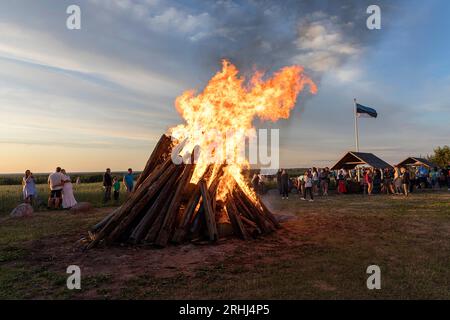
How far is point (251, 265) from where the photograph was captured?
743cm

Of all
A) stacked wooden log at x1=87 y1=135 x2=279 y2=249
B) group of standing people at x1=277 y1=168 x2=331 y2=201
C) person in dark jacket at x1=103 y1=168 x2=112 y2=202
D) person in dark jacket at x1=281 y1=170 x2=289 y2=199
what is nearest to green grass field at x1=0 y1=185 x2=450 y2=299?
stacked wooden log at x1=87 y1=135 x2=279 y2=249

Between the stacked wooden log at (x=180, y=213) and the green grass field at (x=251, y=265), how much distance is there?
430 mm

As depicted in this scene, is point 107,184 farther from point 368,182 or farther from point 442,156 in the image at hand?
point 442,156

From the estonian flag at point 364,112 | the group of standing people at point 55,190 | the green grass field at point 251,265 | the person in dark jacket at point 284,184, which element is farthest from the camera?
the estonian flag at point 364,112

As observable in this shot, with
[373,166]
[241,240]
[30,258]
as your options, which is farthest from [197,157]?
[373,166]

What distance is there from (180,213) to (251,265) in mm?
3702

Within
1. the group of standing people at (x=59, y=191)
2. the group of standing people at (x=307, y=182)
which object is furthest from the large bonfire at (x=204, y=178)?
the group of standing people at (x=307, y=182)

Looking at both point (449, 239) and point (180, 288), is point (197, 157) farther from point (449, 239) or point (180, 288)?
point (449, 239)

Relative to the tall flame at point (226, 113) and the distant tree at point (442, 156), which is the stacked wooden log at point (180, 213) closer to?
the tall flame at point (226, 113)

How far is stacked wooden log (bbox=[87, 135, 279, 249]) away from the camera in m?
9.34

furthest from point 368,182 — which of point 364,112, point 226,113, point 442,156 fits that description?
point 442,156

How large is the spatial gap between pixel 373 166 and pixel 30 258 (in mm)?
26551

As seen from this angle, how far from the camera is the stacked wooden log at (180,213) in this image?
9.34m

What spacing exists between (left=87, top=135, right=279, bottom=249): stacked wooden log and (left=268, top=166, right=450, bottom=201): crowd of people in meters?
11.0
